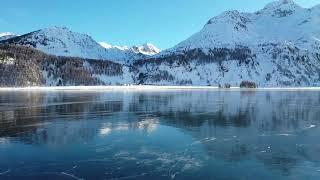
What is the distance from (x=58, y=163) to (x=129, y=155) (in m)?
3.25

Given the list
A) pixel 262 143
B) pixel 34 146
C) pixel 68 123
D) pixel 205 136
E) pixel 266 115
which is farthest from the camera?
pixel 266 115

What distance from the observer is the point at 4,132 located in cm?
2550

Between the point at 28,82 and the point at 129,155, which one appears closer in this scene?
the point at 129,155

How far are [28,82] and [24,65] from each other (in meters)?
14.5

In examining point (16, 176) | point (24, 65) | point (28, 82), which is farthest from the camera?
point (24, 65)

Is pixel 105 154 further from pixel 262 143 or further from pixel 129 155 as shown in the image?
pixel 262 143

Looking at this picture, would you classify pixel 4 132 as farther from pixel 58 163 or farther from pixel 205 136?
pixel 205 136

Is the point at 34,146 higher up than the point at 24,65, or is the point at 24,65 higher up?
the point at 24,65

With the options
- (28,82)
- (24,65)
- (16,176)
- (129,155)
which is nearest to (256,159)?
(129,155)

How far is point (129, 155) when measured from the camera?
19.6 meters

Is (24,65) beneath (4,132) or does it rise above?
above

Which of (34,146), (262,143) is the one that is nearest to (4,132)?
(34,146)

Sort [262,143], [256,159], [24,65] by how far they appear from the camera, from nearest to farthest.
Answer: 1. [256,159]
2. [262,143]
3. [24,65]

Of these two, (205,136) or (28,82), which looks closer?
(205,136)
